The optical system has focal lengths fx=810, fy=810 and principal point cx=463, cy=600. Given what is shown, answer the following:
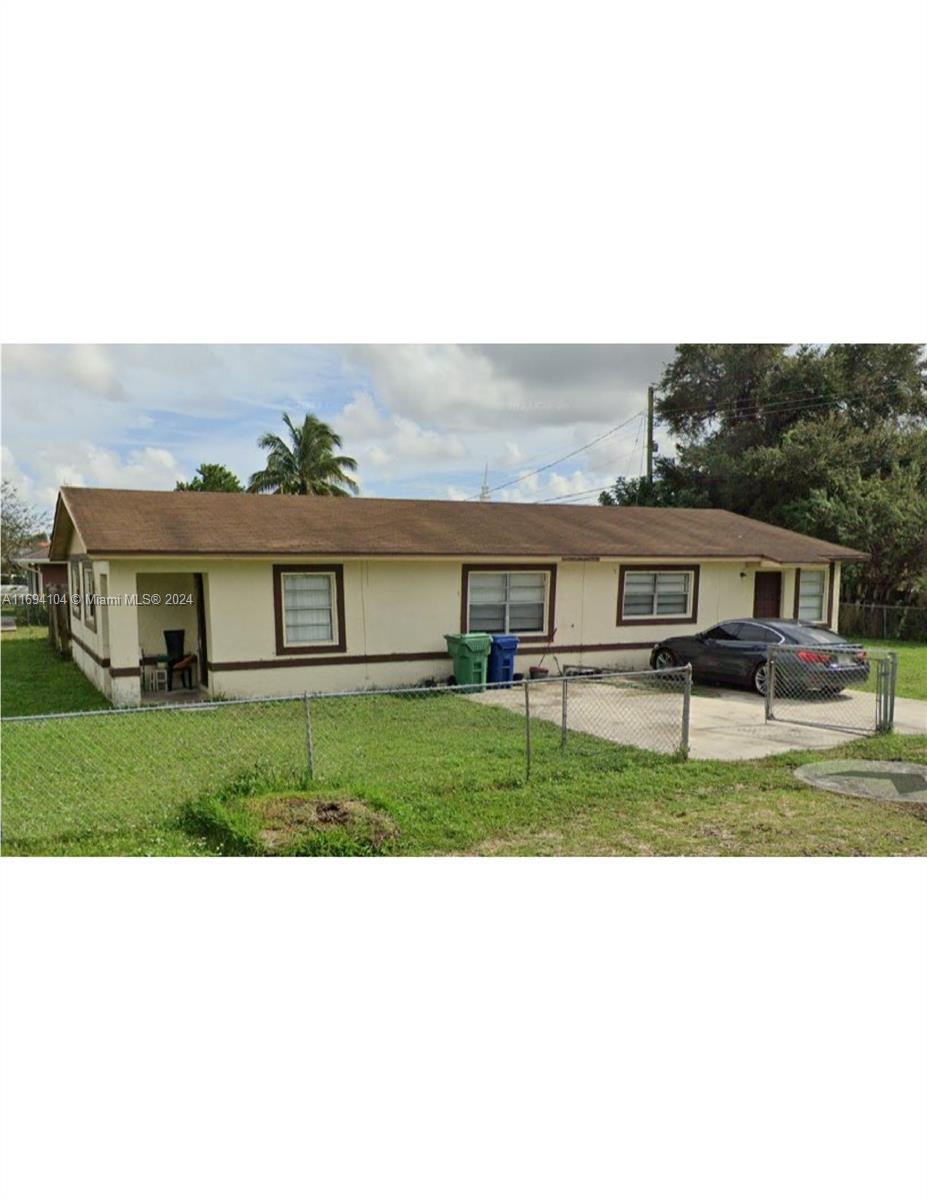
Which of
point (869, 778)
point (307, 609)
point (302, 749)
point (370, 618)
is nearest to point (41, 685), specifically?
point (307, 609)

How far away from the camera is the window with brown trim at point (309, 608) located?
12727 millimetres

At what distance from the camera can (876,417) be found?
22156mm

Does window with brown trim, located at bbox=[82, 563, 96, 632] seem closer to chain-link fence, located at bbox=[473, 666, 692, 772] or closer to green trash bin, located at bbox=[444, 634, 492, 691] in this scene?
green trash bin, located at bbox=[444, 634, 492, 691]

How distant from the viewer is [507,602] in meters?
14.6

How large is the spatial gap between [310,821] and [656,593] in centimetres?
1111

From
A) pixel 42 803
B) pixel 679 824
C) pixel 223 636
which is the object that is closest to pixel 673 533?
pixel 223 636

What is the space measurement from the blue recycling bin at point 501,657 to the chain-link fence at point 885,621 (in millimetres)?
10116

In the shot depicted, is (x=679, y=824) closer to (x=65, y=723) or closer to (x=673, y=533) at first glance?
(x=65, y=723)

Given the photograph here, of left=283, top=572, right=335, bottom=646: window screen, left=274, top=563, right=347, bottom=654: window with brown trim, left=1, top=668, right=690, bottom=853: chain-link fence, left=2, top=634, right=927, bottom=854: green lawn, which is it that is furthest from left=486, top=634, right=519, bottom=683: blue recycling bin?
left=2, top=634, right=927, bottom=854: green lawn

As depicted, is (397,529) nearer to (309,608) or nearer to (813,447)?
(309,608)

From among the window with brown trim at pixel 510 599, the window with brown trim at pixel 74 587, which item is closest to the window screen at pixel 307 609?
the window with brown trim at pixel 510 599

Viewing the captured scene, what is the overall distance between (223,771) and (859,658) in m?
9.59

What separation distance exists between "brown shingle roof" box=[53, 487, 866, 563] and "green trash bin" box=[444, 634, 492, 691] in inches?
57.2

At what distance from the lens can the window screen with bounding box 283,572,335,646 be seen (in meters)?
12.8
